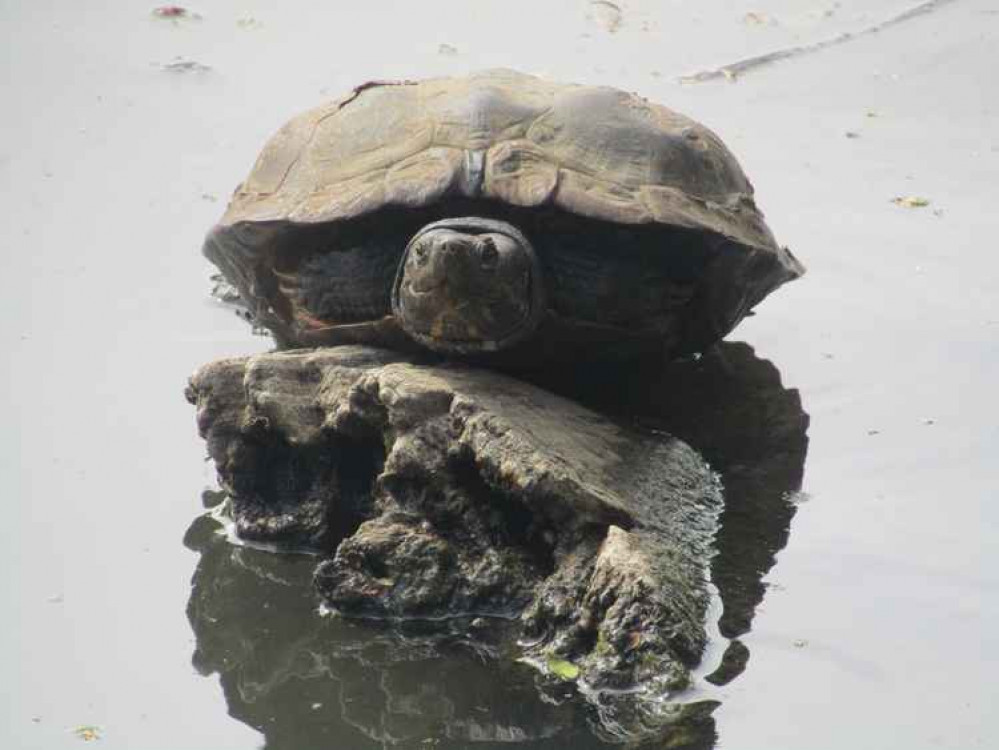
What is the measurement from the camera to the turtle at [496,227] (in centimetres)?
383

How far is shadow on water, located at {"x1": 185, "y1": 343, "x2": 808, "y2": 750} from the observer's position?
2979 mm

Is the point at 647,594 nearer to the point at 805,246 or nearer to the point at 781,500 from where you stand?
the point at 781,500

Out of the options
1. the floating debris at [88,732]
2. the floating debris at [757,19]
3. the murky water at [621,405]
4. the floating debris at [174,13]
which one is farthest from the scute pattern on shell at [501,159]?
the floating debris at [757,19]

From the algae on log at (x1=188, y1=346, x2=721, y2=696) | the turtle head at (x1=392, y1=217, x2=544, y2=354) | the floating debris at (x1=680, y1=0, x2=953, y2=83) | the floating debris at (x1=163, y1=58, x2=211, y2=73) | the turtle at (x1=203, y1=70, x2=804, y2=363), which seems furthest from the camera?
the floating debris at (x1=680, y1=0, x2=953, y2=83)

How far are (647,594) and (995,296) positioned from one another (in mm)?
2680

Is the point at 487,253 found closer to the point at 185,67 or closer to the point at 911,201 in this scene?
the point at 911,201

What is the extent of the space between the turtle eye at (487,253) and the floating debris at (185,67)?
3.91m

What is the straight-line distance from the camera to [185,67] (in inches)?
287

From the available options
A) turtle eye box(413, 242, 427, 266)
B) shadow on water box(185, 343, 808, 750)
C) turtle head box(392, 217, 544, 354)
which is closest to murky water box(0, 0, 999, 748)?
shadow on water box(185, 343, 808, 750)

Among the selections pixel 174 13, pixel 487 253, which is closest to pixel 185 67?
pixel 174 13

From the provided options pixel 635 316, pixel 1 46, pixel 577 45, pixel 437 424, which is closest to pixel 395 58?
pixel 577 45

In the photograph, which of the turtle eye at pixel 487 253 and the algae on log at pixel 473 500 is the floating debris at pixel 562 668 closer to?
the algae on log at pixel 473 500

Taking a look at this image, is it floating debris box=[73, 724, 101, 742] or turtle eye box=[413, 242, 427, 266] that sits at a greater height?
turtle eye box=[413, 242, 427, 266]

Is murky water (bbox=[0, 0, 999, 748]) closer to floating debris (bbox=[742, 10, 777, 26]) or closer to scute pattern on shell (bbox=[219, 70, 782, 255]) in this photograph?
floating debris (bbox=[742, 10, 777, 26])
